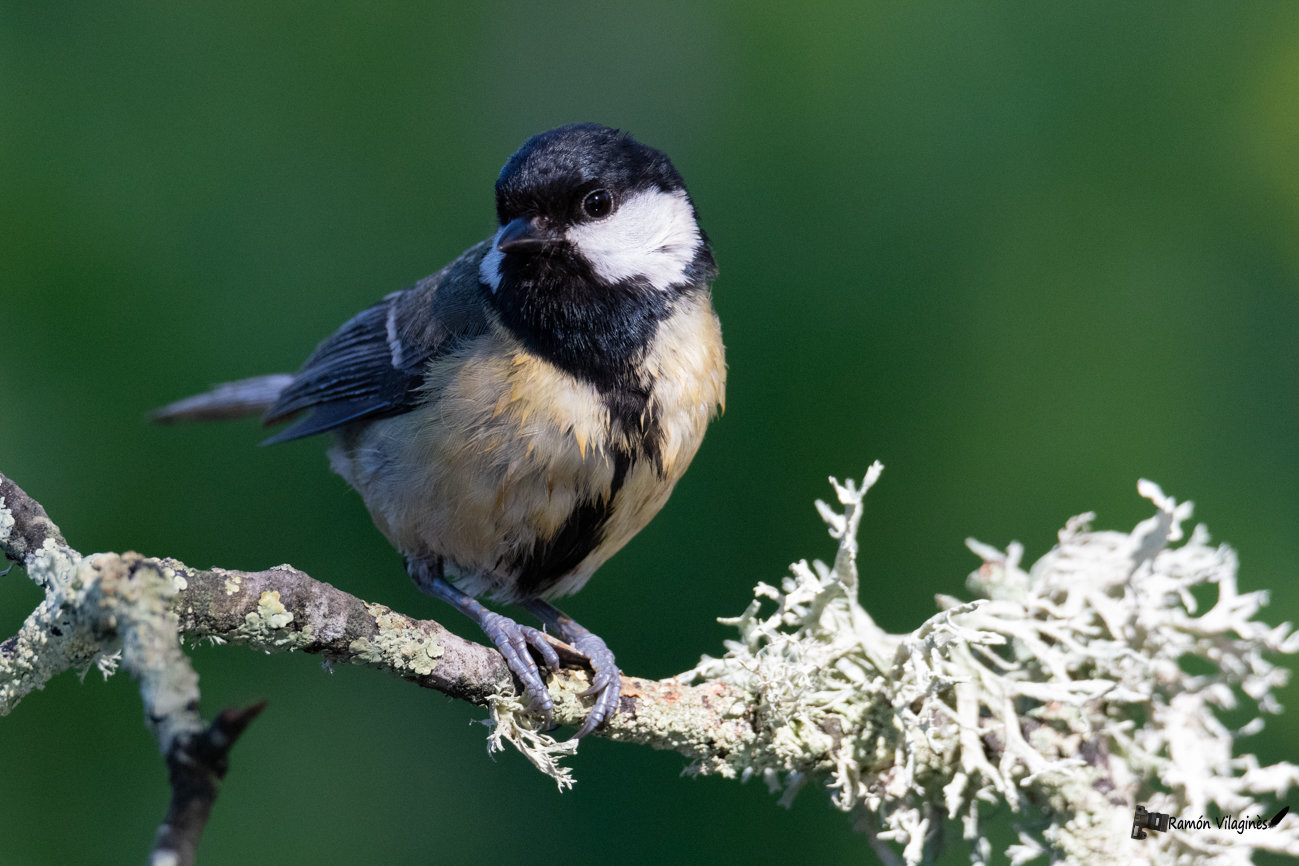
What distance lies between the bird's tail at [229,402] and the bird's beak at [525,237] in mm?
853

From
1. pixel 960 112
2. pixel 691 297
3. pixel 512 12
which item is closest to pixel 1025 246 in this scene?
pixel 960 112

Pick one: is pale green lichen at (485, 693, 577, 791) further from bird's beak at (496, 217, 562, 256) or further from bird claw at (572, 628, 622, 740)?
bird's beak at (496, 217, 562, 256)

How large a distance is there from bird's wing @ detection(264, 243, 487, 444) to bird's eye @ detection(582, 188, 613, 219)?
24cm

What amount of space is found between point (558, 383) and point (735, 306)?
2.81ft

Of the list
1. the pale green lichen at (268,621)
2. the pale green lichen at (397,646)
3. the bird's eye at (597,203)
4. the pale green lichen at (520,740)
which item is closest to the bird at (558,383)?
the bird's eye at (597,203)

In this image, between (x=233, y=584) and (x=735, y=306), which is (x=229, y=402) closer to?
(x=735, y=306)

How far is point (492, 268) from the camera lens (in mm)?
1677

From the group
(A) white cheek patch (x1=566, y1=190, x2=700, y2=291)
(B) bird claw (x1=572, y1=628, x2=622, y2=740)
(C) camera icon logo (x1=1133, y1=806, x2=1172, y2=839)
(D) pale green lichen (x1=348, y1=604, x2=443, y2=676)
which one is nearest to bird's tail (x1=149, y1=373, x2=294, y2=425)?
(A) white cheek patch (x1=566, y1=190, x2=700, y2=291)

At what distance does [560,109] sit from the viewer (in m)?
2.68

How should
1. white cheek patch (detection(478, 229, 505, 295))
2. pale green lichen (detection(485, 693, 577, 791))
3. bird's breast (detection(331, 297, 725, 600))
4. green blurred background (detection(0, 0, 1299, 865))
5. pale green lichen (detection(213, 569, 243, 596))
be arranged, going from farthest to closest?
green blurred background (detection(0, 0, 1299, 865)) < white cheek patch (detection(478, 229, 505, 295)) < bird's breast (detection(331, 297, 725, 600)) < pale green lichen (detection(485, 693, 577, 791)) < pale green lichen (detection(213, 569, 243, 596))

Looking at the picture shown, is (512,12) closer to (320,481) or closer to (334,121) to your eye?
(334,121)

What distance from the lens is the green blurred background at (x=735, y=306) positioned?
7.01 ft

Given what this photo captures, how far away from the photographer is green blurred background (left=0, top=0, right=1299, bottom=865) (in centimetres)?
214

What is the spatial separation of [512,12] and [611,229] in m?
1.32
